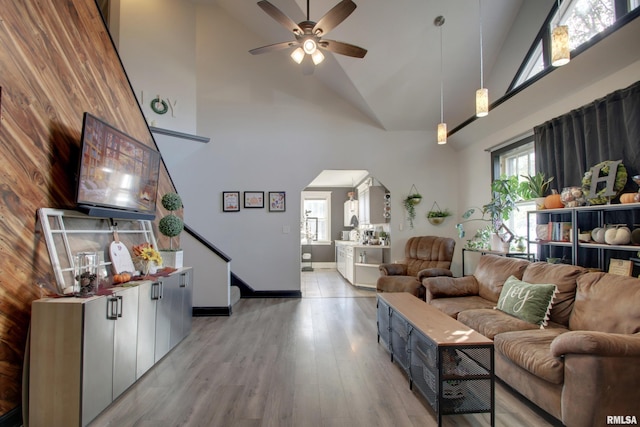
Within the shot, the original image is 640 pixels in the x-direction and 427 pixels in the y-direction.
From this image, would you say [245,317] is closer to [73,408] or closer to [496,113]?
[73,408]

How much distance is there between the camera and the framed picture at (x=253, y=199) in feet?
18.9

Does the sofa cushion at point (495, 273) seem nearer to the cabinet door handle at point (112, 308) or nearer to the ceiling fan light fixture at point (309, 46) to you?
the ceiling fan light fixture at point (309, 46)

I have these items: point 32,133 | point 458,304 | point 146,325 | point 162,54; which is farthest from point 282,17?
point 458,304

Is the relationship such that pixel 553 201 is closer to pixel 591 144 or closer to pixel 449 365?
pixel 591 144

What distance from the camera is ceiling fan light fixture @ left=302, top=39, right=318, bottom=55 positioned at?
3.28 m

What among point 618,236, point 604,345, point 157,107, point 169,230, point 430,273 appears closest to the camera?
point 604,345

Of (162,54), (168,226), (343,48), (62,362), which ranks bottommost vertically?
(62,362)

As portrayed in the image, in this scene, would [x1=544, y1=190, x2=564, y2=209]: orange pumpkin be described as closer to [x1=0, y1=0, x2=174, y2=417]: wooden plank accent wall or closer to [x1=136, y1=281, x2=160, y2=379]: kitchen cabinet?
[x1=136, y1=281, x2=160, y2=379]: kitchen cabinet

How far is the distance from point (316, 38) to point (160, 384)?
11.3ft

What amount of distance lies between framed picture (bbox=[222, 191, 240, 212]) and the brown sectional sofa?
386cm

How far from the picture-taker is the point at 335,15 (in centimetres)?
297

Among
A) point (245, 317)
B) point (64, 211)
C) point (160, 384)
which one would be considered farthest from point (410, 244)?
point (64, 211)

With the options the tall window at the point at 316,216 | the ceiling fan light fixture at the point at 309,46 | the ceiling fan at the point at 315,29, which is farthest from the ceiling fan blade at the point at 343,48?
the tall window at the point at 316,216

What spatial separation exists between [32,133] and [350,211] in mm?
7497
